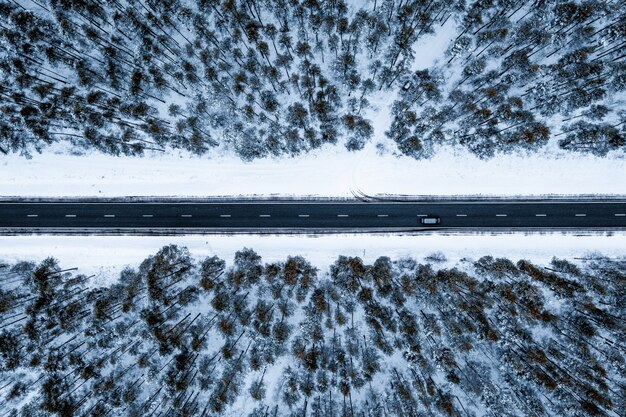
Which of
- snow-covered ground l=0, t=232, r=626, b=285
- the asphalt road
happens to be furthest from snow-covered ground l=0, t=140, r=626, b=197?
snow-covered ground l=0, t=232, r=626, b=285

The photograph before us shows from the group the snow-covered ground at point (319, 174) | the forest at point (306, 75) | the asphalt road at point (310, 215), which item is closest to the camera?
the forest at point (306, 75)

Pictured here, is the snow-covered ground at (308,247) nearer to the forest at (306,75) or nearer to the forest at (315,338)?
the forest at (315,338)

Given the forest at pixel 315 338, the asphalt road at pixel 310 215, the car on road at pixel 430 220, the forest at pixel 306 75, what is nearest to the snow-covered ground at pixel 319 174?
the forest at pixel 306 75

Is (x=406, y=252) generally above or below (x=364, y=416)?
above

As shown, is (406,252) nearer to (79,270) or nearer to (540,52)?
(540,52)

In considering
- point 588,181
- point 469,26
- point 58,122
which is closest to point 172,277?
point 58,122

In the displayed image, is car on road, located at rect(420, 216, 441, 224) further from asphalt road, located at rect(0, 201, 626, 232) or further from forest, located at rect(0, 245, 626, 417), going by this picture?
forest, located at rect(0, 245, 626, 417)
